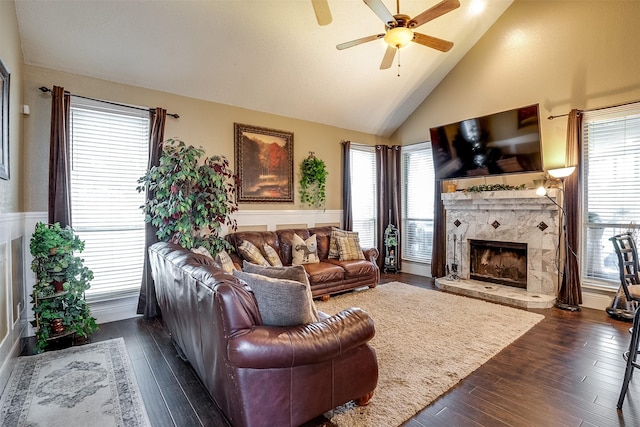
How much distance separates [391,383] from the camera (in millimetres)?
2414

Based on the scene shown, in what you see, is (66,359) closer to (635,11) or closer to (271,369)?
(271,369)

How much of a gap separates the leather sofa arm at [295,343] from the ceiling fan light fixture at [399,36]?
2.64 metres

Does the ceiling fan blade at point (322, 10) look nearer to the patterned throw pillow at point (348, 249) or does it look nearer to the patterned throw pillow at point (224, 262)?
the patterned throw pillow at point (224, 262)

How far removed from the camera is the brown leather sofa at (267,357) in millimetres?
1690

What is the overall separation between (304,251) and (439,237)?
2642 mm

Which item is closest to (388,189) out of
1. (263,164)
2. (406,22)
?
(263,164)

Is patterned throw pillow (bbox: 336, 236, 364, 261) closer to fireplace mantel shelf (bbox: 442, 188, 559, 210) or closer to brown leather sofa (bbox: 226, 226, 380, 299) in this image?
brown leather sofa (bbox: 226, 226, 380, 299)

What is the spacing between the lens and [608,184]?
4.12 metres

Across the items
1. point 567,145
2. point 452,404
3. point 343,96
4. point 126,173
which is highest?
point 343,96

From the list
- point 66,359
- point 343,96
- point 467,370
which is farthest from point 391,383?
point 343,96

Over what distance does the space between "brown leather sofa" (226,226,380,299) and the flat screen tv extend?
2.06 meters

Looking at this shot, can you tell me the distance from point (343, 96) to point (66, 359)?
5.00 metres

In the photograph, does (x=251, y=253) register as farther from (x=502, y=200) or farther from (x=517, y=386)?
(x=502, y=200)

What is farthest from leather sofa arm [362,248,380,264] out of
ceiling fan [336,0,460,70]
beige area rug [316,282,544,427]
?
ceiling fan [336,0,460,70]
